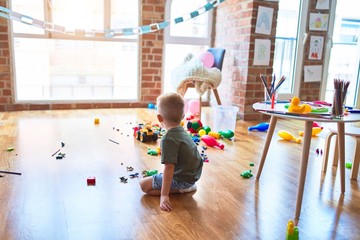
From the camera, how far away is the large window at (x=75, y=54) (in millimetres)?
4086

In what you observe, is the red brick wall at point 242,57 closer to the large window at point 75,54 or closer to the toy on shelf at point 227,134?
the toy on shelf at point 227,134

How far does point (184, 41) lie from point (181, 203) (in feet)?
10.7

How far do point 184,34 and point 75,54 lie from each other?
4.83ft

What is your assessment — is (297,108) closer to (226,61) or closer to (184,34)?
(226,61)

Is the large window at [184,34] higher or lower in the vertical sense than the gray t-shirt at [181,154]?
higher

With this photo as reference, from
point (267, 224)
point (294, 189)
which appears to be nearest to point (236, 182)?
point (294, 189)

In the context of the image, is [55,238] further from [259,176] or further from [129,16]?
[129,16]

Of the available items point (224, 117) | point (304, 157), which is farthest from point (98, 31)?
point (304, 157)

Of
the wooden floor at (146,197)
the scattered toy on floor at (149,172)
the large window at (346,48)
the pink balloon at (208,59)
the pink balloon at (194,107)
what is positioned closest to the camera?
the wooden floor at (146,197)

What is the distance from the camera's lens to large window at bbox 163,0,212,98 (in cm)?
456

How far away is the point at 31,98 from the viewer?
4246 millimetres

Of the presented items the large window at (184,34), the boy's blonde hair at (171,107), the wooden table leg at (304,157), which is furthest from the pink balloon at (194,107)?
the wooden table leg at (304,157)

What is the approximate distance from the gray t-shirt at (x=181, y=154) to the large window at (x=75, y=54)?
8.81ft

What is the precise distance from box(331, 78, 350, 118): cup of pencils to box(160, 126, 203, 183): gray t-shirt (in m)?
0.71
